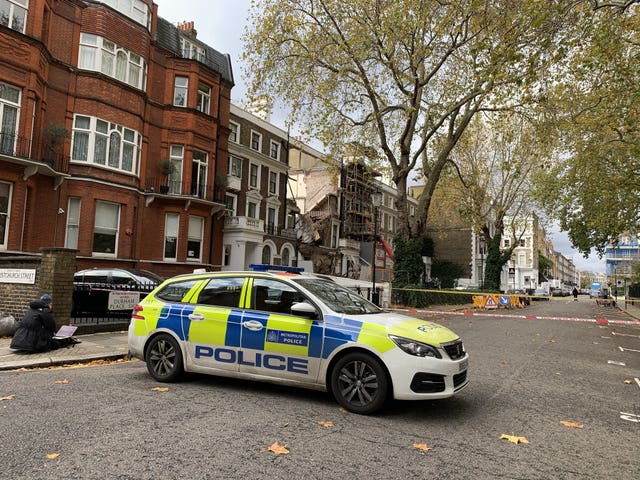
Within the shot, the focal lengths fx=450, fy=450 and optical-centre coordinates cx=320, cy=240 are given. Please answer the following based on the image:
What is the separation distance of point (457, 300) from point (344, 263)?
1740 cm

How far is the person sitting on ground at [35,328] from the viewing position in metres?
8.15

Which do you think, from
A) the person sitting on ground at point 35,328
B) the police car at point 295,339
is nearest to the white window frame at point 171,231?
the person sitting on ground at point 35,328

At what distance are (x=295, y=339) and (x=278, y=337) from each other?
0.78 feet

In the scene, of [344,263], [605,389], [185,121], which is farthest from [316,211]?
[605,389]

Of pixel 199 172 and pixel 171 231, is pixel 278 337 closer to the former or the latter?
pixel 171 231

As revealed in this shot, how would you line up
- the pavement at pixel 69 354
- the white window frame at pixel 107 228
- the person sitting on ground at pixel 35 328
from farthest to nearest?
the white window frame at pixel 107 228 < the person sitting on ground at pixel 35 328 < the pavement at pixel 69 354

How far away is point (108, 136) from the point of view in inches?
803

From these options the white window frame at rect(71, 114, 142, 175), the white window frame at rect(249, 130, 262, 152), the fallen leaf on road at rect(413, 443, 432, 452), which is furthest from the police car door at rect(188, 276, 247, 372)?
the white window frame at rect(249, 130, 262, 152)

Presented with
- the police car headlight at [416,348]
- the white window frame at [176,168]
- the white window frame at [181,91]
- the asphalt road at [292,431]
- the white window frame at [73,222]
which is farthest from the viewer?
the white window frame at [181,91]

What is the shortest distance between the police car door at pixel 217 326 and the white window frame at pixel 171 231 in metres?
18.2

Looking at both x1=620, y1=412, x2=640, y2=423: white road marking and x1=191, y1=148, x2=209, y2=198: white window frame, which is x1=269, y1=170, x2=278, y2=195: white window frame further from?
x1=620, y1=412, x2=640, y2=423: white road marking

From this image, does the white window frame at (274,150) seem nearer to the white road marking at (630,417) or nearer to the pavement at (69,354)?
the pavement at (69,354)

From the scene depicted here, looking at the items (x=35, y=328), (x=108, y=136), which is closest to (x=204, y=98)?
(x=108, y=136)

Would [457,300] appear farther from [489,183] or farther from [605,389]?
[605,389]
